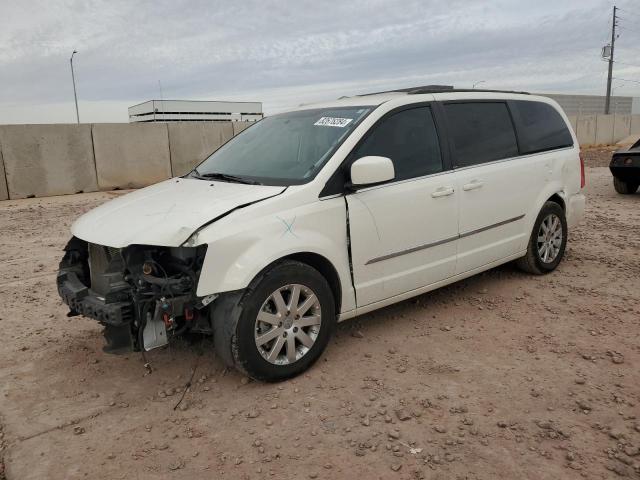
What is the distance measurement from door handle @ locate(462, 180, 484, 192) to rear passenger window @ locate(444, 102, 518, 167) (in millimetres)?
156

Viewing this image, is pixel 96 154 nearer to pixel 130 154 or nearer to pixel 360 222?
pixel 130 154

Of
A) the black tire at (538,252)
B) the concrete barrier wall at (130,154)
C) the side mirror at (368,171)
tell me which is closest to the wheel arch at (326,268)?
the side mirror at (368,171)

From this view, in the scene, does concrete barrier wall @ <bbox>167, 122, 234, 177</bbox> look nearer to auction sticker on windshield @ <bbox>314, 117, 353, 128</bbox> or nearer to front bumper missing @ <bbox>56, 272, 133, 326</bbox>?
auction sticker on windshield @ <bbox>314, 117, 353, 128</bbox>

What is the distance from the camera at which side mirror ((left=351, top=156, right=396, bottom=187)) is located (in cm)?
351

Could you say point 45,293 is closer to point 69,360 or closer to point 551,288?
point 69,360

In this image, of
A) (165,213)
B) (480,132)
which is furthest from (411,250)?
(165,213)

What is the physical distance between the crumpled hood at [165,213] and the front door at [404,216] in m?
0.69

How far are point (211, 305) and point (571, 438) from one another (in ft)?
6.80

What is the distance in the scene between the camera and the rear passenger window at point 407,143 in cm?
389

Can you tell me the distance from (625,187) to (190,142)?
11.0m

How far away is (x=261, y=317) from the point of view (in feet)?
10.7

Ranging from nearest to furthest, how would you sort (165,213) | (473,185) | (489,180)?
(165,213), (473,185), (489,180)

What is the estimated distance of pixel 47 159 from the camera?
13078mm

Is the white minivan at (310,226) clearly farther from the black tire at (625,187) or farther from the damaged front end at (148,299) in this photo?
the black tire at (625,187)
